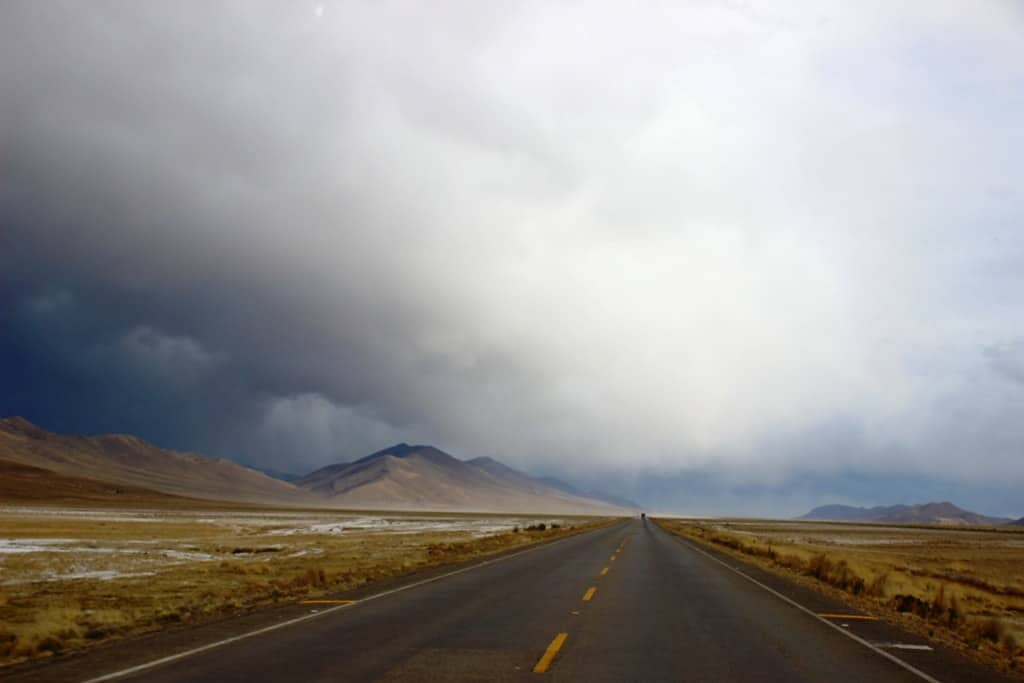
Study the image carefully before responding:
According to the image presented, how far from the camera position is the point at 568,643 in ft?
40.4

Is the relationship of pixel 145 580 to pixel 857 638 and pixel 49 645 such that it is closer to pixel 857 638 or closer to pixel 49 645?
pixel 49 645

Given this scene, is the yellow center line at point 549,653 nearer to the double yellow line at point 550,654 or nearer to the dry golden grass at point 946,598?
the double yellow line at point 550,654

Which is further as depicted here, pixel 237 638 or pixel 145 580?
pixel 145 580

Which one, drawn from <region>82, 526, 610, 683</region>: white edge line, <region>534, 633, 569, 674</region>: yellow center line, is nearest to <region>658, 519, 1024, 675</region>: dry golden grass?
<region>534, 633, 569, 674</region>: yellow center line

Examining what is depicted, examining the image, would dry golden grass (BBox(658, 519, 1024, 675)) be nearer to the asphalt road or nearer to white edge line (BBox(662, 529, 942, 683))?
the asphalt road

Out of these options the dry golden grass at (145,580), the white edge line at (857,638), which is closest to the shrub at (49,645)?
the dry golden grass at (145,580)

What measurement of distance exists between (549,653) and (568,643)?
983 millimetres

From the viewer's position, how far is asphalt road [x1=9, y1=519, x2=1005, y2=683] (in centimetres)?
1020

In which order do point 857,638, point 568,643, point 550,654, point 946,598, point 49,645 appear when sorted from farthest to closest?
point 946,598 → point 857,638 → point 49,645 → point 568,643 → point 550,654

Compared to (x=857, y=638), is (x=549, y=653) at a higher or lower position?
lower

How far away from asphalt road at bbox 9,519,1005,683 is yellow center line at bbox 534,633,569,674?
2cm

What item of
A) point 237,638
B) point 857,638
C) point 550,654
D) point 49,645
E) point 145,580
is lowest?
point 145,580

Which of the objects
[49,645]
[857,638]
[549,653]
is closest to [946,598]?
[857,638]

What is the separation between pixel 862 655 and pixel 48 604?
59.2 ft
